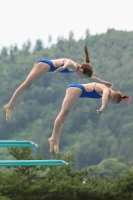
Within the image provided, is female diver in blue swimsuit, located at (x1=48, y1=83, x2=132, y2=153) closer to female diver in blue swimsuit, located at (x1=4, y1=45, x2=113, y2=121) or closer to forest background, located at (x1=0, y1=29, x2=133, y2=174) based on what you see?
female diver in blue swimsuit, located at (x1=4, y1=45, x2=113, y2=121)

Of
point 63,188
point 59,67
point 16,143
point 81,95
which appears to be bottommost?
point 63,188

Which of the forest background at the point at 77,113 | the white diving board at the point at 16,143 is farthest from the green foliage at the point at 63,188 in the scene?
the forest background at the point at 77,113

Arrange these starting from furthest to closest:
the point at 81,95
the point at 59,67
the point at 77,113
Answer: the point at 77,113 < the point at 81,95 < the point at 59,67

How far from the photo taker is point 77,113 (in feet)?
436

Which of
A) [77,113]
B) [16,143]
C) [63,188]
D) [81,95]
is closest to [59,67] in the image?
[81,95]

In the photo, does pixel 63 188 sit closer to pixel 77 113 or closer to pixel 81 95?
pixel 81 95

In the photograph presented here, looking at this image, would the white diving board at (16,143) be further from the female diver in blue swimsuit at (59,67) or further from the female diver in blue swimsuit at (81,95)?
the female diver in blue swimsuit at (59,67)

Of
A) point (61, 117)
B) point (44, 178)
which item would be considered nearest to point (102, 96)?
point (61, 117)

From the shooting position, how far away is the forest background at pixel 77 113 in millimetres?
125062

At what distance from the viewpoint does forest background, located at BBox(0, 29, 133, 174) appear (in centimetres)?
12506

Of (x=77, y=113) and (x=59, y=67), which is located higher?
(x=59, y=67)

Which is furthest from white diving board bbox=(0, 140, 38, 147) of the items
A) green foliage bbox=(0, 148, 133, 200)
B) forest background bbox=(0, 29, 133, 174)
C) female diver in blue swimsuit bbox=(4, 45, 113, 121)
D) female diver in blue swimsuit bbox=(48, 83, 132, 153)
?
forest background bbox=(0, 29, 133, 174)

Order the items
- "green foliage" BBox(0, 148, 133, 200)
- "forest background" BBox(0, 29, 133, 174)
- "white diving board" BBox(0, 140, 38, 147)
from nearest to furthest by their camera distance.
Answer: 1. "white diving board" BBox(0, 140, 38, 147)
2. "green foliage" BBox(0, 148, 133, 200)
3. "forest background" BBox(0, 29, 133, 174)

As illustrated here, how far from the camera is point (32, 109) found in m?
138
